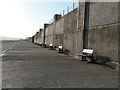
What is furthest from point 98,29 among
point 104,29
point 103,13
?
point 103,13

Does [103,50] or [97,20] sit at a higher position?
[97,20]

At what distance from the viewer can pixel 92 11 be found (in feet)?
46.3

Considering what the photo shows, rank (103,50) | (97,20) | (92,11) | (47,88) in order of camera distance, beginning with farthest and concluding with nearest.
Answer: (92,11) < (97,20) < (103,50) < (47,88)

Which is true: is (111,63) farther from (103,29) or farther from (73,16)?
(73,16)

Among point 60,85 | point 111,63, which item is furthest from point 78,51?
point 60,85

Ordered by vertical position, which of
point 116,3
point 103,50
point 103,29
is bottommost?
point 103,50

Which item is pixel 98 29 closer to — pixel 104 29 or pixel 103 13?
pixel 104 29

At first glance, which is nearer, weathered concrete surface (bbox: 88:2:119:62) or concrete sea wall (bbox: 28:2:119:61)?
weathered concrete surface (bbox: 88:2:119:62)

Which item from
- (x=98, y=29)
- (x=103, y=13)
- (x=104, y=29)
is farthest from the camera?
(x=98, y=29)

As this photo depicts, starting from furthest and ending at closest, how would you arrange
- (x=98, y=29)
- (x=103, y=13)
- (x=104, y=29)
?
(x=98, y=29)
(x=103, y=13)
(x=104, y=29)

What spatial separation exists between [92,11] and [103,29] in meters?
2.42

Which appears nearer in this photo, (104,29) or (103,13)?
(104,29)

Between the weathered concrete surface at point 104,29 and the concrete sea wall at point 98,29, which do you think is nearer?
the weathered concrete surface at point 104,29

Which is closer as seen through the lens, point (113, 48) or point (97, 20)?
point (113, 48)
